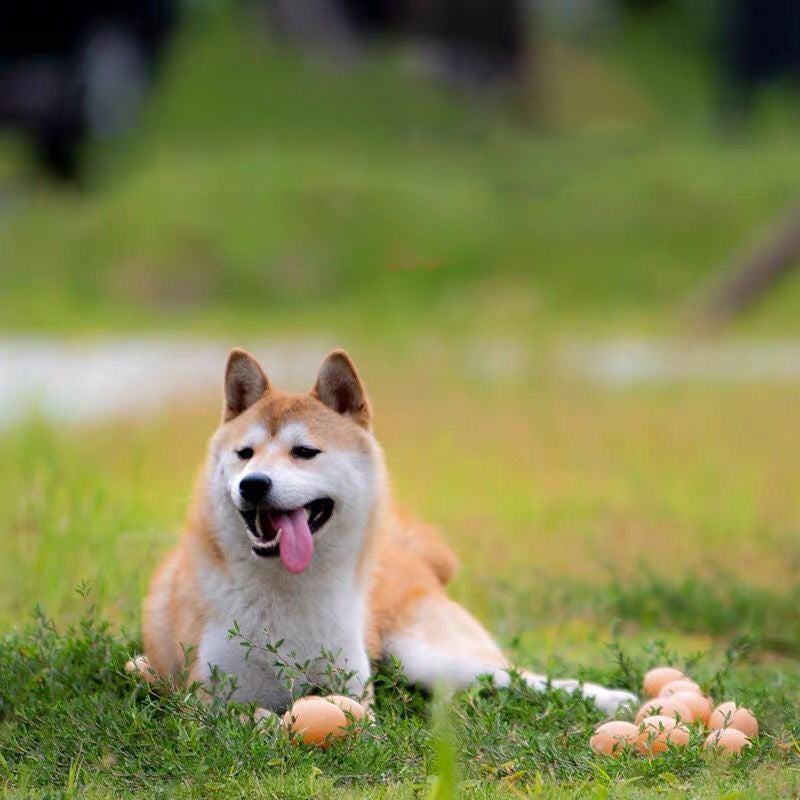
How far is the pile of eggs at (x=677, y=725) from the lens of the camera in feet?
15.7

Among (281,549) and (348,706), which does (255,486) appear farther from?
(348,706)

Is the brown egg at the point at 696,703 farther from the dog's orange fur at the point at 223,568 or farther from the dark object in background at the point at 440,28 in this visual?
the dark object in background at the point at 440,28

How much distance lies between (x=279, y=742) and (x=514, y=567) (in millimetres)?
3320

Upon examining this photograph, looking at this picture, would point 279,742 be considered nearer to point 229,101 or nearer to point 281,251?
point 281,251

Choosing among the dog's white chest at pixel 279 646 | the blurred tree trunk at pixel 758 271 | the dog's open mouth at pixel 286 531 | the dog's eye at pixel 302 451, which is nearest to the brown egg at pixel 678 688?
the dog's white chest at pixel 279 646

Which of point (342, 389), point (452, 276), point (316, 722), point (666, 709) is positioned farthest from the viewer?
point (452, 276)

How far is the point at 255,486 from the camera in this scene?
15.9ft

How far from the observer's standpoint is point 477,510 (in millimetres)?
9117

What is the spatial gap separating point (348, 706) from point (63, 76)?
18.4m

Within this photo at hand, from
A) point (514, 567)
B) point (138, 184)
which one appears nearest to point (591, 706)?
point (514, 567)

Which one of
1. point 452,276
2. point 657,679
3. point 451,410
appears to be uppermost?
point 657,679

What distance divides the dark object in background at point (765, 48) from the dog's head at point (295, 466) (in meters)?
21.0

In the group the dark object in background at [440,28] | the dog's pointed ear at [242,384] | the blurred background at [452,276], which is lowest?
the blurred background at [452,276]

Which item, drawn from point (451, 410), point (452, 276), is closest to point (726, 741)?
point (451, 410)
